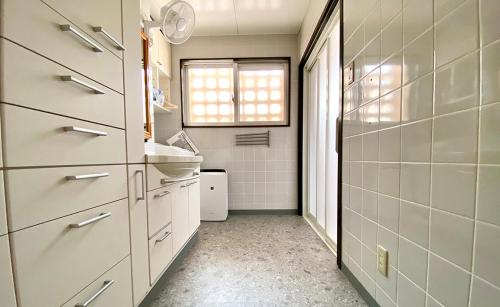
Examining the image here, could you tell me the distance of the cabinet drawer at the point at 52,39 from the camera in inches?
19.2

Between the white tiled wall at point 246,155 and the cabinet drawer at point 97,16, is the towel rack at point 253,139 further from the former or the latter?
the cabinet drawer at point 97,16

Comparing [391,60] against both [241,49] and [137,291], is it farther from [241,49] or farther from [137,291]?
[241,49]

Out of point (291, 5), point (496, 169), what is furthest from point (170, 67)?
point (496, 169)

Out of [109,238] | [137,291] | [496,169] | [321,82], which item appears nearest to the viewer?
[496,169]

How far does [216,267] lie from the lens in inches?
56.0

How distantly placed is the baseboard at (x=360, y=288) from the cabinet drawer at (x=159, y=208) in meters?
1.15

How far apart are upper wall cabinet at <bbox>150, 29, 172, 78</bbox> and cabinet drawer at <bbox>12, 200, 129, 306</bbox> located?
1.90m

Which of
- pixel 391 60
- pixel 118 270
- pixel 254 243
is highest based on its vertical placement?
pixel 391 60

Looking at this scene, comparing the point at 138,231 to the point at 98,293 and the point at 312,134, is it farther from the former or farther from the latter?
the point at 312,134

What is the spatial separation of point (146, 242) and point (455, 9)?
148 cm

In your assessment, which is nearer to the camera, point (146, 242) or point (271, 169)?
point (146, 242)

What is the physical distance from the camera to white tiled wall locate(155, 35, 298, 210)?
2736mm

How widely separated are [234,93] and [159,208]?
2005mm

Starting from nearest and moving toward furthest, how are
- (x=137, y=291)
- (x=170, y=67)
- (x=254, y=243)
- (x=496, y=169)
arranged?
(x=496, y=169) → (x=137, y=291) → (x=254, y=243) → (x=170, y=67)
